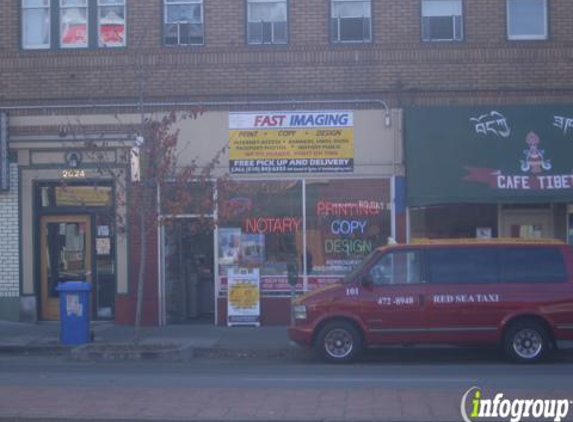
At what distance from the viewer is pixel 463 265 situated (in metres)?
17.1

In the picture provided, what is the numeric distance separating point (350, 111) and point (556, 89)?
4175mm

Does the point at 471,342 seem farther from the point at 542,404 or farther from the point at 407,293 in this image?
the point at 542,404

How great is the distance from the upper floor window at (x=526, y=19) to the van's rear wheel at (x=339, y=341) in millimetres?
8199


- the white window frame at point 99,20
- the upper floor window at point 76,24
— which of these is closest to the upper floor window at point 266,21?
the white window frame at point 99,20

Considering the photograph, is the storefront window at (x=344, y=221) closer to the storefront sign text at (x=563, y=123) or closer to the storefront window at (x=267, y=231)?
the storefront window at (x=267, y=231)

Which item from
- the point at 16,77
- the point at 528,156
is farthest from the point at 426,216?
the point at 16,77

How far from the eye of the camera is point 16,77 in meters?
22.5

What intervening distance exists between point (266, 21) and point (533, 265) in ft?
27.3

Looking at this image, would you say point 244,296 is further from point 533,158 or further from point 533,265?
point 533,265

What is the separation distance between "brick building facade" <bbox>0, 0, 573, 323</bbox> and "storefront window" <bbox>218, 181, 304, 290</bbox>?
291 millimetres

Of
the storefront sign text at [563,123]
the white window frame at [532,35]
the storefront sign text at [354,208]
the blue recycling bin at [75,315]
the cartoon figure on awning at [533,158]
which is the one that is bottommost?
the blue recycling bin at [75,315]

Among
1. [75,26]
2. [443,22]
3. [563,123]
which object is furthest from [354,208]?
[75,26]

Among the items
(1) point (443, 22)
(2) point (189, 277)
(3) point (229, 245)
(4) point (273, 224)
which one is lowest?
(2) point (189, 277)

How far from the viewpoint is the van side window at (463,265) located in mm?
17016
